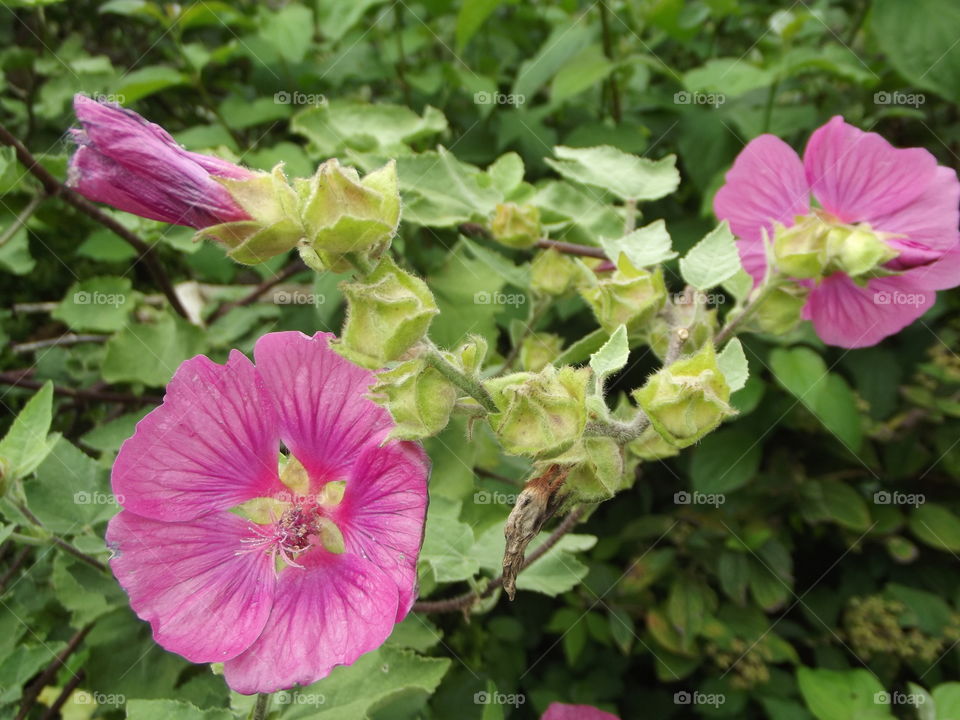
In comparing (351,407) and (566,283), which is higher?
(351,407)

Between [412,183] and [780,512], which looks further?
[780,512]

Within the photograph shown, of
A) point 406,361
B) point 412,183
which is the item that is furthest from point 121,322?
point 406,361

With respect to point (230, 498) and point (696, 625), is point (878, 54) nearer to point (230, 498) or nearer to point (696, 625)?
point (696, 625)

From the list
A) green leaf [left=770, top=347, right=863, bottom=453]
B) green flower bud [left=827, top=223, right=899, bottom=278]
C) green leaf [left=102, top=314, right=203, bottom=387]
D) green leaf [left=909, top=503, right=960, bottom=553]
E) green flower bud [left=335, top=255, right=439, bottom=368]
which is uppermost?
green flower bud [left=335, top=255, right=439, bottom=368]

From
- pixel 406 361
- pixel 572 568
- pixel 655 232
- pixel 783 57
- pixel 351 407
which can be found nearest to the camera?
pixel 406 361

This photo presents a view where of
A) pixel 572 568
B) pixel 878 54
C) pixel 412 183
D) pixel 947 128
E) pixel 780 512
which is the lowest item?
pixel 780 512

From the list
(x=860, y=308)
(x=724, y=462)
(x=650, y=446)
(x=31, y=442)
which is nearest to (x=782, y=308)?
(x=860, y=308)

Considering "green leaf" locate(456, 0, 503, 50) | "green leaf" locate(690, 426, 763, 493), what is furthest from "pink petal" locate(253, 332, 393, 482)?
"green leaf" locate(456, 0, 503, 50)

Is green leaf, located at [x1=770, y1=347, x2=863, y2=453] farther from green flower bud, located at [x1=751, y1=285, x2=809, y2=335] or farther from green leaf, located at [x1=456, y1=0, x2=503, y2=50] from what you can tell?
green leaf, located at [x1=456, y1=0, x2=503, y2=50]
